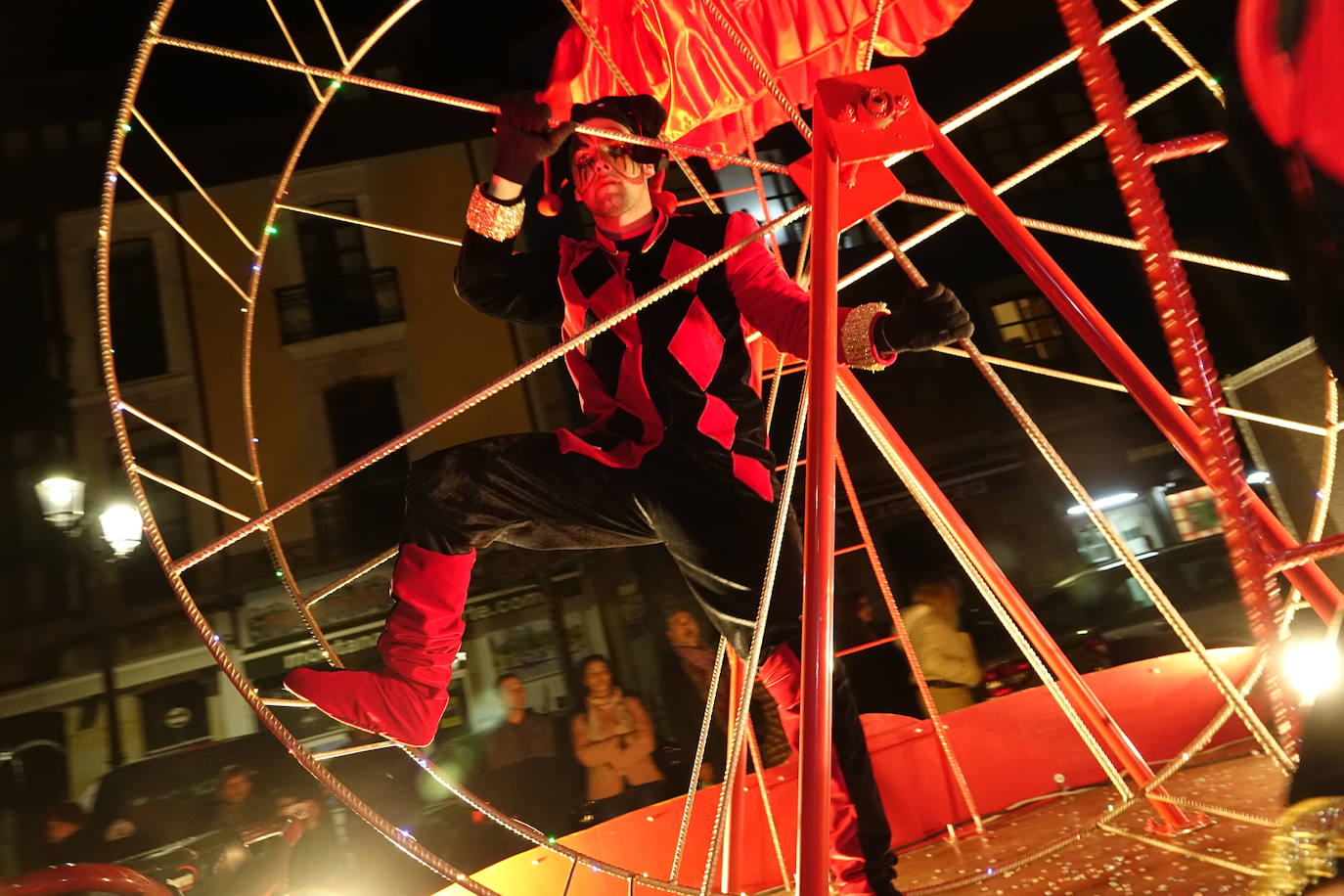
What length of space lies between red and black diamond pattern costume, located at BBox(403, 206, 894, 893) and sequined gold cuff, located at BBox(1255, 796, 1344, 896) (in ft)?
2.69

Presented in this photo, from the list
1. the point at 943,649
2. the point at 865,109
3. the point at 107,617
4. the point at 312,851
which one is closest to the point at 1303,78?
the point at 865,109

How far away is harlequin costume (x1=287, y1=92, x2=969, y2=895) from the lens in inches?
56.3

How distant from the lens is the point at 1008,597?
1.77 m

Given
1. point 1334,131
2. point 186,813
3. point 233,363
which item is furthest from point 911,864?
point 233,363

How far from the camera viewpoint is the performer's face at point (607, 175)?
167 centimetres

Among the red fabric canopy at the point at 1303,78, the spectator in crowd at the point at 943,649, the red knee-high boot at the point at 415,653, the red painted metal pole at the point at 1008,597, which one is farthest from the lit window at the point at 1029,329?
the red fabric canopy at the point at 1303,78

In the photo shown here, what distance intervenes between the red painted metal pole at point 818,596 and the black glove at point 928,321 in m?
0.24

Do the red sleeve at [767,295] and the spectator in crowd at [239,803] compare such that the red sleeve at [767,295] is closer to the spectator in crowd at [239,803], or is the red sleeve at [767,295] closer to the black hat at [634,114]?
the black hat at [634,114]

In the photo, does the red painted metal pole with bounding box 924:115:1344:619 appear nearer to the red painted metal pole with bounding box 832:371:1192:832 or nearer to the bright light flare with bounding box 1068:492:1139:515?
the red painted metal pole with bounding box 832:371:1192:832

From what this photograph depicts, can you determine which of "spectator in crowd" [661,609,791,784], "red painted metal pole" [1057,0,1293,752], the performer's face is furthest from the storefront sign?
"red painted metal pole" [1057,0,1293,752]

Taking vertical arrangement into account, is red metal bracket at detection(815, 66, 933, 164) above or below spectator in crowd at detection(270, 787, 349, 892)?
above

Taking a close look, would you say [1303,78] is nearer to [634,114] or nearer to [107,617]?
[634,114]

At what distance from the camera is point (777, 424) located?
761 cm

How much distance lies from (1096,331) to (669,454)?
0.75m
